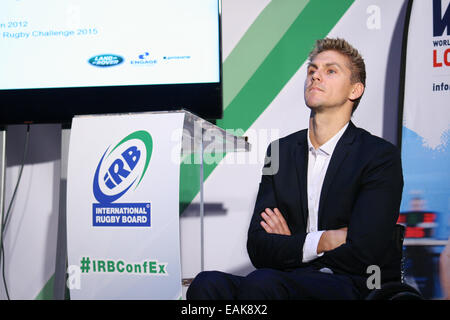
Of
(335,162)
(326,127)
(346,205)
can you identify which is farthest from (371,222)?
(326,127)

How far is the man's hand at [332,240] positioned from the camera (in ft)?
5.57

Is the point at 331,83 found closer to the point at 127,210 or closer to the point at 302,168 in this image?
the point at 302,168

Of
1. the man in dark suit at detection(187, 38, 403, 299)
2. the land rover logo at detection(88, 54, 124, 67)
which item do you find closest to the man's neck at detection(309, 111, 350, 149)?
the man in dark suit at detection(187, 38, 403, 299)

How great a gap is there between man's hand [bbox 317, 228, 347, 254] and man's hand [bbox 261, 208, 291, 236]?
0.17m

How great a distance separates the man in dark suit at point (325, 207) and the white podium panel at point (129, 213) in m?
0.18

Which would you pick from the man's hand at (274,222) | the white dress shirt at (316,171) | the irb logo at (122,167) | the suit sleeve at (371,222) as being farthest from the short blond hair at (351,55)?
the irb logo at (122,167)

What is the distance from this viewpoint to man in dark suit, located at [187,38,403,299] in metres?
1.49

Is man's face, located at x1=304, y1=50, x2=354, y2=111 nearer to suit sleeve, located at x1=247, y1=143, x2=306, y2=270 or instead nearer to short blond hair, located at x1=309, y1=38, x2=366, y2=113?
short blond hair, located at x1=309, y1=38, x2=366, y2=113

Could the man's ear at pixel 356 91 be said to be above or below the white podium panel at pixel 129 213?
above

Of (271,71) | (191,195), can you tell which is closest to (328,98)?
(271,71)

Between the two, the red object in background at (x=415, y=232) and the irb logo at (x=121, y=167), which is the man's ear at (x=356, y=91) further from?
the irb logo at (x=121, y=167)

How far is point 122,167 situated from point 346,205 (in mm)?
910

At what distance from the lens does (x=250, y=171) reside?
2.63 m
